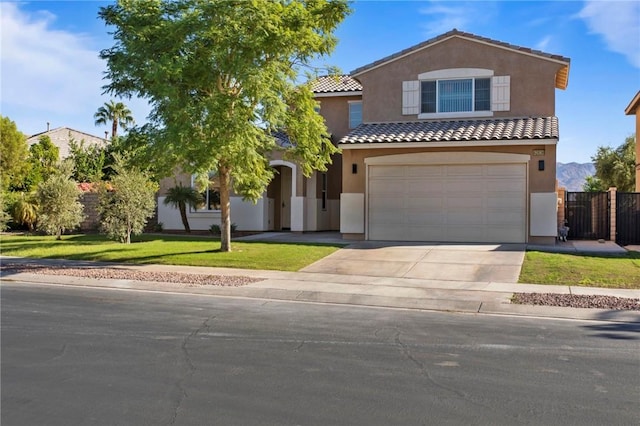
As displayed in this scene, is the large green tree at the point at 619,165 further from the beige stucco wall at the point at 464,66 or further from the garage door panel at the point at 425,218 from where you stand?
the garage door panel at the point at 425,218

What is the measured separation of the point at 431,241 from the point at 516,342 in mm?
11724

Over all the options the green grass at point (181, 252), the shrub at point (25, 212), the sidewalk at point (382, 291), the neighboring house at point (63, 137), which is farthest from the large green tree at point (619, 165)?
the neighboring house at point (63, 137)

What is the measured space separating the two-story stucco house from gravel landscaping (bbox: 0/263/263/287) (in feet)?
25.3

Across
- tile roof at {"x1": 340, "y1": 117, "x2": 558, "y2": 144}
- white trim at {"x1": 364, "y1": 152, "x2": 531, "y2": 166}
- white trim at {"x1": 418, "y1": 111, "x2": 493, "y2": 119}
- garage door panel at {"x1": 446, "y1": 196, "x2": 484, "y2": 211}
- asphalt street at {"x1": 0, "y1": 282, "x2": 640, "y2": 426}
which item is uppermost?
white trim at {"x1": 418, "y1": 111, "x2": 493, "y2": 119}

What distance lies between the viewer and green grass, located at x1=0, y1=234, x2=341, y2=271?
50.6 feet

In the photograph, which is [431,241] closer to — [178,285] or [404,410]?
[178,285]

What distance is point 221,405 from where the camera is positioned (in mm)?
5023

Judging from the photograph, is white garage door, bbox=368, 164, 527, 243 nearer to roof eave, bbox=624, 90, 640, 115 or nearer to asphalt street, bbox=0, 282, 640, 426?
asphalt street, bbox=0, 282, 640, 426

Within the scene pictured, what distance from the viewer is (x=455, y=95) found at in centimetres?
2041

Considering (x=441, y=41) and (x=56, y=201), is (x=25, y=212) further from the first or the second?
(x=441, y=41)

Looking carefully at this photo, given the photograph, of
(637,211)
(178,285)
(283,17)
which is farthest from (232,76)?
(637,211)

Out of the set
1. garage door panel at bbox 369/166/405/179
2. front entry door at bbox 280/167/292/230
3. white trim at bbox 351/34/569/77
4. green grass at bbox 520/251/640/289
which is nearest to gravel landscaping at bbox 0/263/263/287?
green grass at bbox 520/251/640/289

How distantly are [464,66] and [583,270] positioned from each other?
31.5 ft

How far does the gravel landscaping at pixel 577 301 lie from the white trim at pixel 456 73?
11.0 metres
